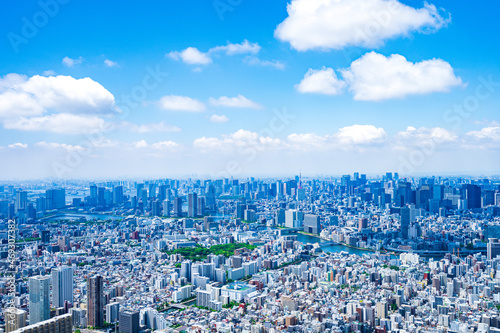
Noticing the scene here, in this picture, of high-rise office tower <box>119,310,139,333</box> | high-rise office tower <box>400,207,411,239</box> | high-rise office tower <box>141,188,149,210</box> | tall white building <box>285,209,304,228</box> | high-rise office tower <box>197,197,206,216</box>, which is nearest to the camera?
high-rise office tower <box>119,310,139,333</box>

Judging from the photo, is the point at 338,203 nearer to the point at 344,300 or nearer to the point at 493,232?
the point at 493,232

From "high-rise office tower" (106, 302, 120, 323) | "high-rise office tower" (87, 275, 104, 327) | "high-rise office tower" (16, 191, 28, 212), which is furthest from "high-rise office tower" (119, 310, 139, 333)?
"high-rise office tower" (16, 191, 28, 212)

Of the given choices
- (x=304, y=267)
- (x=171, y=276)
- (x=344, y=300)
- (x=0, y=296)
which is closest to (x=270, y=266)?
(x=304, y=267)

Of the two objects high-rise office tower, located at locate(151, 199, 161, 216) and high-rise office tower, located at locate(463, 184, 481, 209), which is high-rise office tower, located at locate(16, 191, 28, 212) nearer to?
high-rise office tower, located at locate(151, 199, 161, 216)

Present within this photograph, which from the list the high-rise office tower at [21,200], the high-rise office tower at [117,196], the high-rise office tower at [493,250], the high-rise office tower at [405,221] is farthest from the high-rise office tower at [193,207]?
the high-rise office tower at [493,250]

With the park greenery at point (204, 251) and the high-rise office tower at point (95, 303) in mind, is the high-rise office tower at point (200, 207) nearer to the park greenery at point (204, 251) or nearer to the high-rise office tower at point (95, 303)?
A: the park greenery at point (204, 251)
